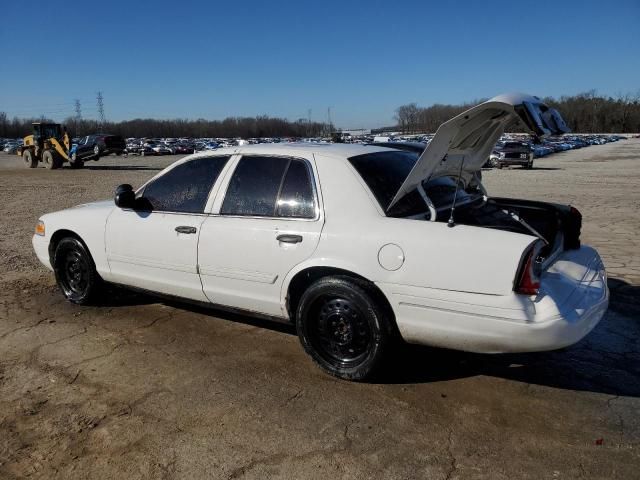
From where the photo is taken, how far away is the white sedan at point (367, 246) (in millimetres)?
2986

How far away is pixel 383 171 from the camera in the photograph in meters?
3.74

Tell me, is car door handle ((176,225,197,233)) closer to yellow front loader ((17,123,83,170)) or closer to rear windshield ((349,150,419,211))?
rear windshield ((349,150,419,211))

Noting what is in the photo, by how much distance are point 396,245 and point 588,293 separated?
1191 millimetres

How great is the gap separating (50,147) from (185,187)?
29.1 metres

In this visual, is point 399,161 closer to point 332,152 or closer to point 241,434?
point 332,152

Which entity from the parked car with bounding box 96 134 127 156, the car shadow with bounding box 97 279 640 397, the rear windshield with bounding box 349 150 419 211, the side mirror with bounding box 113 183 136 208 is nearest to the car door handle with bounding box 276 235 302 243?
the rear windshield with bounding box 349 150 419 211

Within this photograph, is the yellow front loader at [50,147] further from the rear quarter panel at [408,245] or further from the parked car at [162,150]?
the rear quarter panel at [408,245]

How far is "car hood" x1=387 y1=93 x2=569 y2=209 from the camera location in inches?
121

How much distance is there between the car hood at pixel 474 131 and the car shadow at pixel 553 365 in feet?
3.82

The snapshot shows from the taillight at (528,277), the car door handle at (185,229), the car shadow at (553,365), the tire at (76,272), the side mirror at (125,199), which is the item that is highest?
the side mirror at (125,199)

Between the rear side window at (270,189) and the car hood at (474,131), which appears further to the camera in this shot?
the rear side window at (270,189)

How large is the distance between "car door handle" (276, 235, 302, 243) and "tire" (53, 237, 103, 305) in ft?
7.46

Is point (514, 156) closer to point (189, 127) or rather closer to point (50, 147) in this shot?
point (50, 147)

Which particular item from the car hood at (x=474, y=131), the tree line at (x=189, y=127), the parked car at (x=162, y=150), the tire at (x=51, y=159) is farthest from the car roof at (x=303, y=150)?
the tree line at (x=189, y=127)
